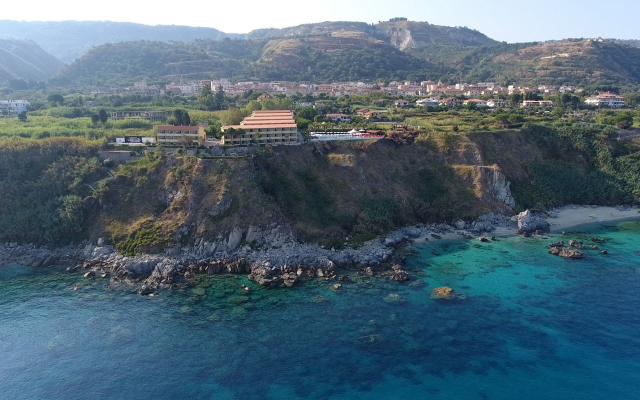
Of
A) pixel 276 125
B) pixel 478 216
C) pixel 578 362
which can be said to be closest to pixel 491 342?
pixel 578 362

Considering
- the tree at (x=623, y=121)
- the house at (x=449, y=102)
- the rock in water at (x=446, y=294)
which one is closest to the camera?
the rock in water at (x=446, y=294)

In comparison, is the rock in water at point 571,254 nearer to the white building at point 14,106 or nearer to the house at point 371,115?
the house at point 371,115

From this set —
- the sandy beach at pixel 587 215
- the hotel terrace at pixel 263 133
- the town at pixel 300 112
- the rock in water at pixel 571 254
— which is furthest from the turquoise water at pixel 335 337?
the town at pixel 300 112

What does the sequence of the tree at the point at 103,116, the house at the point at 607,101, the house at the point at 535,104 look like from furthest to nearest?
1. the house at the point at 607,101
2. the house at the point at 535,104
3. the tree at the point at 103,116

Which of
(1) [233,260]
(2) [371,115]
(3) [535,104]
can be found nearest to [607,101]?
(3) [535,104]

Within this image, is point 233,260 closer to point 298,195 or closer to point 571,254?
point 298,195

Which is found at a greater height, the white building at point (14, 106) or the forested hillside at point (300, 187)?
the white building at point (14, 106)
